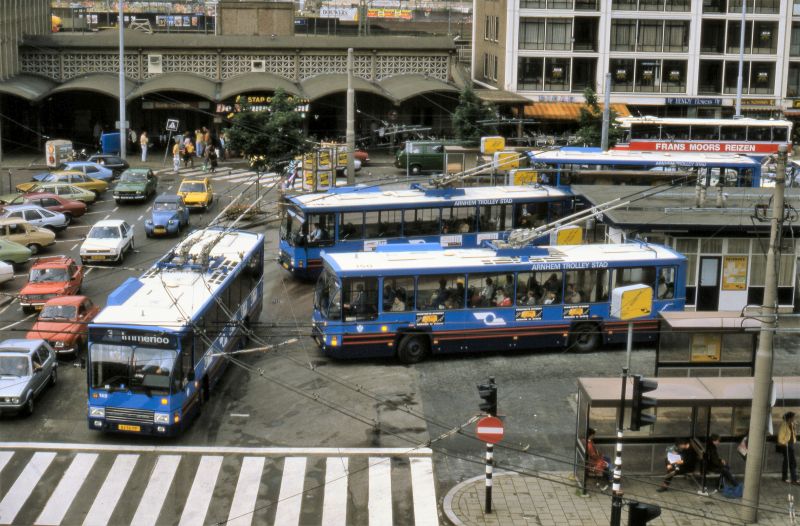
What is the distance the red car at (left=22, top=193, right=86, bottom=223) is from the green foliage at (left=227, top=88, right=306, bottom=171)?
27.7ft

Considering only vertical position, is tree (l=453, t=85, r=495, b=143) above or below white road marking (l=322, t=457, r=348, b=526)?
above

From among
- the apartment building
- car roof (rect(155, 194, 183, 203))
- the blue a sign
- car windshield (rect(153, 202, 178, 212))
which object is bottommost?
car windshield (rect(153, 202, 178, 212))

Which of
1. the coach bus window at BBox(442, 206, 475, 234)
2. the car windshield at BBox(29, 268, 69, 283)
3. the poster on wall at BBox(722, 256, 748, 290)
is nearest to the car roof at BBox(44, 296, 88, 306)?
the car windshield at BBox(29, 268, 69, 283)

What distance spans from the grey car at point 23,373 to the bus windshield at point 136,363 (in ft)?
9.60

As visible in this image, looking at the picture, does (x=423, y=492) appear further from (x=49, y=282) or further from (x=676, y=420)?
(x=49, y=282)

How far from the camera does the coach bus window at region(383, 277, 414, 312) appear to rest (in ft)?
98.6

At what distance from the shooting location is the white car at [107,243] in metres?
40.4

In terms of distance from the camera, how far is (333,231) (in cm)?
3756

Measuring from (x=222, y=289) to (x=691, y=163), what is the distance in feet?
74.7

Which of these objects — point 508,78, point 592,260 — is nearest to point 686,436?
point 592,260

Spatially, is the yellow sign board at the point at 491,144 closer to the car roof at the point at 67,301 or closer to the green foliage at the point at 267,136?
the green foliage at the point at 267,136

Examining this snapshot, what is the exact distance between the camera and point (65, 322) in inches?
1208

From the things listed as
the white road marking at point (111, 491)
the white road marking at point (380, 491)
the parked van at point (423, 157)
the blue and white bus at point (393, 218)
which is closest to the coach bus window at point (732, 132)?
the parked van at point (423, 157)

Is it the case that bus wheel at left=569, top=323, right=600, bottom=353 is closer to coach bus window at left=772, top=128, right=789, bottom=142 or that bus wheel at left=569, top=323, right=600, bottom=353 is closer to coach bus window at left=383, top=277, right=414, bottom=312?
coach bus window at left=383, top=277, right=414, bottom=312
